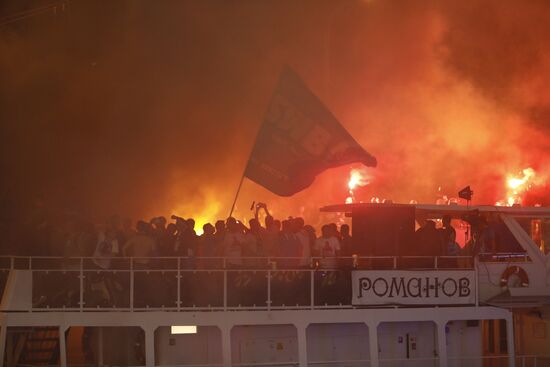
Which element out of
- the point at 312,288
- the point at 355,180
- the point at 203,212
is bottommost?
the point at 312,288

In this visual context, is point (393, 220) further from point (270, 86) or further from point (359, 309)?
point (270, 86)

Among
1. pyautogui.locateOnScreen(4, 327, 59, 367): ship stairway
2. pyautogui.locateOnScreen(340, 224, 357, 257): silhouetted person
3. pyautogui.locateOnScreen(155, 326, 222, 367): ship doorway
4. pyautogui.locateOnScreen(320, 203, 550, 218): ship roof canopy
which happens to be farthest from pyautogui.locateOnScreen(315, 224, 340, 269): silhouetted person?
pyautogui.locateOnScreen(4, 327, 59, 367): ship stairway

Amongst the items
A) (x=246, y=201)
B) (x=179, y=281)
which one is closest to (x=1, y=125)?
(x=246, y=201)

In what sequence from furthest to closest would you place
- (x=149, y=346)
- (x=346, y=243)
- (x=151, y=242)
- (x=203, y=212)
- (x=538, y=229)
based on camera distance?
1. (x=203, y=212)
2. (x=538, y=229)
3. (x=346, y=243)
4. (x=151, y=242)
5. (x=149, y=346)

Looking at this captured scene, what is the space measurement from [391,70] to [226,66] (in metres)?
10.8

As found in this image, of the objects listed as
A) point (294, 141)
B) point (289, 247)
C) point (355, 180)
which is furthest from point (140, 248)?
point (355, 180)

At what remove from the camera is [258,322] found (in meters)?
13.8

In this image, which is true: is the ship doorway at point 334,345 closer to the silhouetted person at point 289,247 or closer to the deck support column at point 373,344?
the deck support column at point 373,344

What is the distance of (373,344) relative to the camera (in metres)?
14.1

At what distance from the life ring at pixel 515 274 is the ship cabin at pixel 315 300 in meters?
0.02

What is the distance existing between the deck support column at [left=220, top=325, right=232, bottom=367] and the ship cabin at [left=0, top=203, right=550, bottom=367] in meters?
0.02

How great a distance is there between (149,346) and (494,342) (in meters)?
7.61

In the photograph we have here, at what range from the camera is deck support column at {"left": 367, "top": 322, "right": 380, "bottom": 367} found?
1405 centimetres

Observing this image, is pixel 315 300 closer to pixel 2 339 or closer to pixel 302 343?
pixel 302 343
